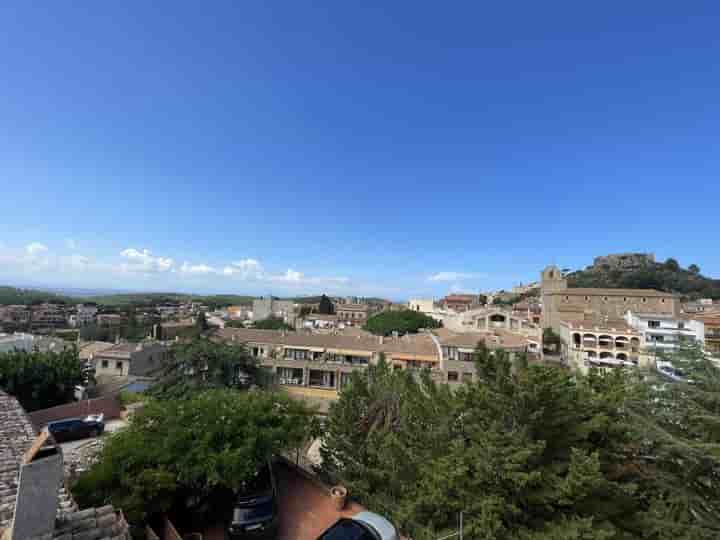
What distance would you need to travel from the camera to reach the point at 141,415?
8680 mm

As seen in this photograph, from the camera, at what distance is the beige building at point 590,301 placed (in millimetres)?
42066

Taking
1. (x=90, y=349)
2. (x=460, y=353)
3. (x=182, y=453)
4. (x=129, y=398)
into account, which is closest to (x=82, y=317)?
(x=90, y=349)

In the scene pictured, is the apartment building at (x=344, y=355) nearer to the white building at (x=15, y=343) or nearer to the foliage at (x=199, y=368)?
the foliage at (x=199, y=368)

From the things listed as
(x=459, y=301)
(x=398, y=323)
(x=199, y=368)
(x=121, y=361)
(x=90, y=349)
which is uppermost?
(x=459, y=301)

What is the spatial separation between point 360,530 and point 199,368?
15591 millimetres

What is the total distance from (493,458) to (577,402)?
119 inches

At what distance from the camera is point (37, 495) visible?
3590 mm

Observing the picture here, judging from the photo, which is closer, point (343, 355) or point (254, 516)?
point (254, 516)

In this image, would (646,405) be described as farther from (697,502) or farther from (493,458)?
(493,458)

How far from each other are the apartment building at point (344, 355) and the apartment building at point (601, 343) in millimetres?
10606

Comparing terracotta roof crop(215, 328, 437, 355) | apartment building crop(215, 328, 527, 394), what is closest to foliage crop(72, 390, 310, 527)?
apartment building crop(215, 328, 527, 394)

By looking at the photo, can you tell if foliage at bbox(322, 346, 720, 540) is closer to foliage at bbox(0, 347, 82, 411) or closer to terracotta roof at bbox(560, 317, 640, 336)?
foliage at bbox(0, 347, 82, 411)

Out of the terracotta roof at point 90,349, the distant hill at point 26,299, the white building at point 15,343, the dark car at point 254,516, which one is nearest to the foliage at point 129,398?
the terracotta roof at point 90,349

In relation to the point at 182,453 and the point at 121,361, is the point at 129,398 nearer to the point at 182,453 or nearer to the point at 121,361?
the point at 121,361
